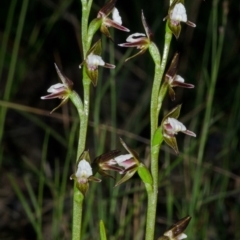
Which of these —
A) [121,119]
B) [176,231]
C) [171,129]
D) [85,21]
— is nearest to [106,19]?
[85,21]

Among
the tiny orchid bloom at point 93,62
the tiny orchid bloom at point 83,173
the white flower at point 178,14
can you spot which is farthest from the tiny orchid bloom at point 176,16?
the tiny orchid bloom at point 83,173

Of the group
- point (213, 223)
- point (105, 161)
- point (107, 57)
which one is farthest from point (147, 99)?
point (105, 161)

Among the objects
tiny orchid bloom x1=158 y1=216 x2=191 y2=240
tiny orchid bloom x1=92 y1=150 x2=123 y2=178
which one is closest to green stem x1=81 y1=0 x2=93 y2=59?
tiny orchid bloom x1=92 y1=150 x2=123 y2=178

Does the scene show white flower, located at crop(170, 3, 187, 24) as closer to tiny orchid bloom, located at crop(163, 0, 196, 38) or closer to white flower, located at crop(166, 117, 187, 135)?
tiny orchid bloom, located at crop(163, 0, 196, 38)

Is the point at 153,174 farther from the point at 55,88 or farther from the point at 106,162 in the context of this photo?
the point at 55,88

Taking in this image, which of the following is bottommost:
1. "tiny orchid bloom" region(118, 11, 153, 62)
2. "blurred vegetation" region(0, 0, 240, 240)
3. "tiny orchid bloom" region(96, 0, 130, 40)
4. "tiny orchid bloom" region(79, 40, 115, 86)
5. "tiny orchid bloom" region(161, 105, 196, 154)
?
"blurred vegetation" region(0, 0, 240, 240)

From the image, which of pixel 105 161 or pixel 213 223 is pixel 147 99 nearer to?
pixel 213 223

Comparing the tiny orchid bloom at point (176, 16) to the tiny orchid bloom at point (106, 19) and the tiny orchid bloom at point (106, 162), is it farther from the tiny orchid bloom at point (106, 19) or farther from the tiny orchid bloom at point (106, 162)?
the tiny orchid bloom at point (106, 162)

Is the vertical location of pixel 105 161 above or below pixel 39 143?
above
